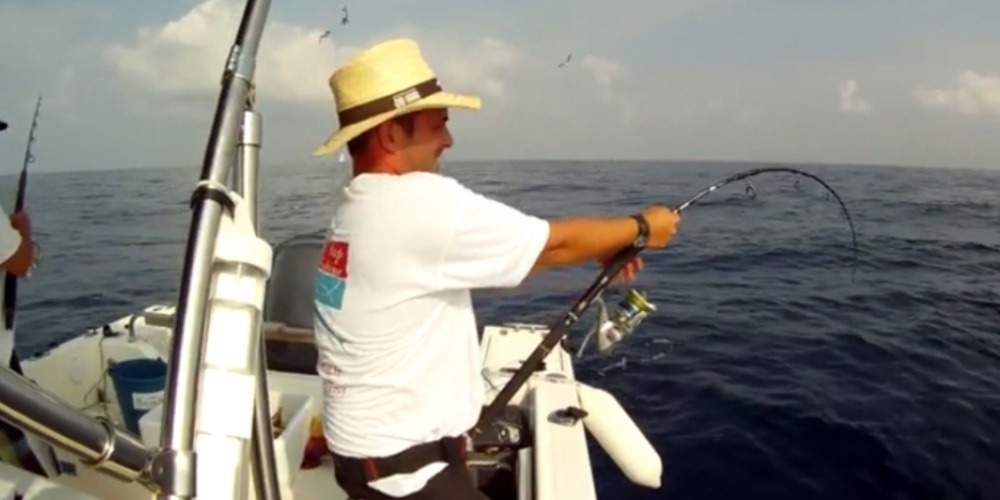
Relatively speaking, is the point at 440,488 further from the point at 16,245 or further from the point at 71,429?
the point at 16,245

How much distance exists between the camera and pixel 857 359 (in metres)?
6.82

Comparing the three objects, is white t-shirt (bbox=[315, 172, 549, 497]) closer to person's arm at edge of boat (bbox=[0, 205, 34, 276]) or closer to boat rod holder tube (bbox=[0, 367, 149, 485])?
boat rod holder tube (bbox=[0, 367, 149, 485])

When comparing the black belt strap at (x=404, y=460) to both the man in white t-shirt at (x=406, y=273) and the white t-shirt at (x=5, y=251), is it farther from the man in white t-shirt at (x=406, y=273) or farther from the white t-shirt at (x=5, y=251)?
the white t-shirt at (x=5, y=251)

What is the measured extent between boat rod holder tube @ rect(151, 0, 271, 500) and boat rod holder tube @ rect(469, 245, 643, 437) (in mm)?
1746

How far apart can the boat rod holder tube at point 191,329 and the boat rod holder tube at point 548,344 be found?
1.75m

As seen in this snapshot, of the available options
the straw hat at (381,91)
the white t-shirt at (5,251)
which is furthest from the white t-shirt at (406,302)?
the white t-shirt at (5,251)

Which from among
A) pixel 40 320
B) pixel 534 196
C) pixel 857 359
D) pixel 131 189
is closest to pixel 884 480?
pixel 857 359

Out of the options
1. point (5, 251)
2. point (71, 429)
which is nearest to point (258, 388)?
point (71, 429)

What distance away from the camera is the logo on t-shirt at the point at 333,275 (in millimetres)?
1999

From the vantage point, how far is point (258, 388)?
165cm

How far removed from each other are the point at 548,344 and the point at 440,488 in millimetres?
1059

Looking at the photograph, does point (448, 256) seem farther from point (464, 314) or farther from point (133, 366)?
point (133, 366)

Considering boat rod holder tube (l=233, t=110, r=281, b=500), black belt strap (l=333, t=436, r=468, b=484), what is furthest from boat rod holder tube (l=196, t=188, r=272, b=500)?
black belt strap (l=333, t=436, r=468, b=484)

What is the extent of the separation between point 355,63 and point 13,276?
1.72 m
